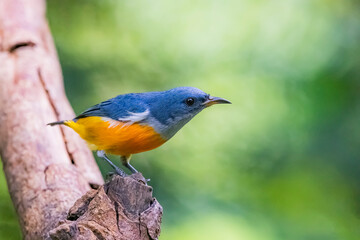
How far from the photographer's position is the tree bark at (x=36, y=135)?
294 cm

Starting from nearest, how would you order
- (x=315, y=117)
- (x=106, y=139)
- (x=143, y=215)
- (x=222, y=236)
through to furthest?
(x=143, y=215)
(x=106, y=139)
(x=222, y=236)
(x=315, y=117)

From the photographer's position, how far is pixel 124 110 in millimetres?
3240

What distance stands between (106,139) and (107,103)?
32 centimetres

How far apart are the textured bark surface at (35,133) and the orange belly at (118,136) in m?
0.28

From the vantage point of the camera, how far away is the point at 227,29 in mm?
6492

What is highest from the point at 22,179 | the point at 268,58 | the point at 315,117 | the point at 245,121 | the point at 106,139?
the point at 268,58

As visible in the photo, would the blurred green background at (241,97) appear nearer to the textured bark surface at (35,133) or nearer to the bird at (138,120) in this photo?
the textured bark surface at (35,133)

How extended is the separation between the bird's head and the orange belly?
0.10m

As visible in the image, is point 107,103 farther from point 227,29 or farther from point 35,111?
point 227,29

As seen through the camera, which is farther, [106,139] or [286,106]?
[286,106]

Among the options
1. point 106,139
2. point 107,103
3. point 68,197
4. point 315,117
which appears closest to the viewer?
point 68,197

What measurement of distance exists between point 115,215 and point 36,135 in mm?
1428

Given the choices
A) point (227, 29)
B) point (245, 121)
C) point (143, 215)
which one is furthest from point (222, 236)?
point (227, 29)

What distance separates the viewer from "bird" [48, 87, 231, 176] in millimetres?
3152
